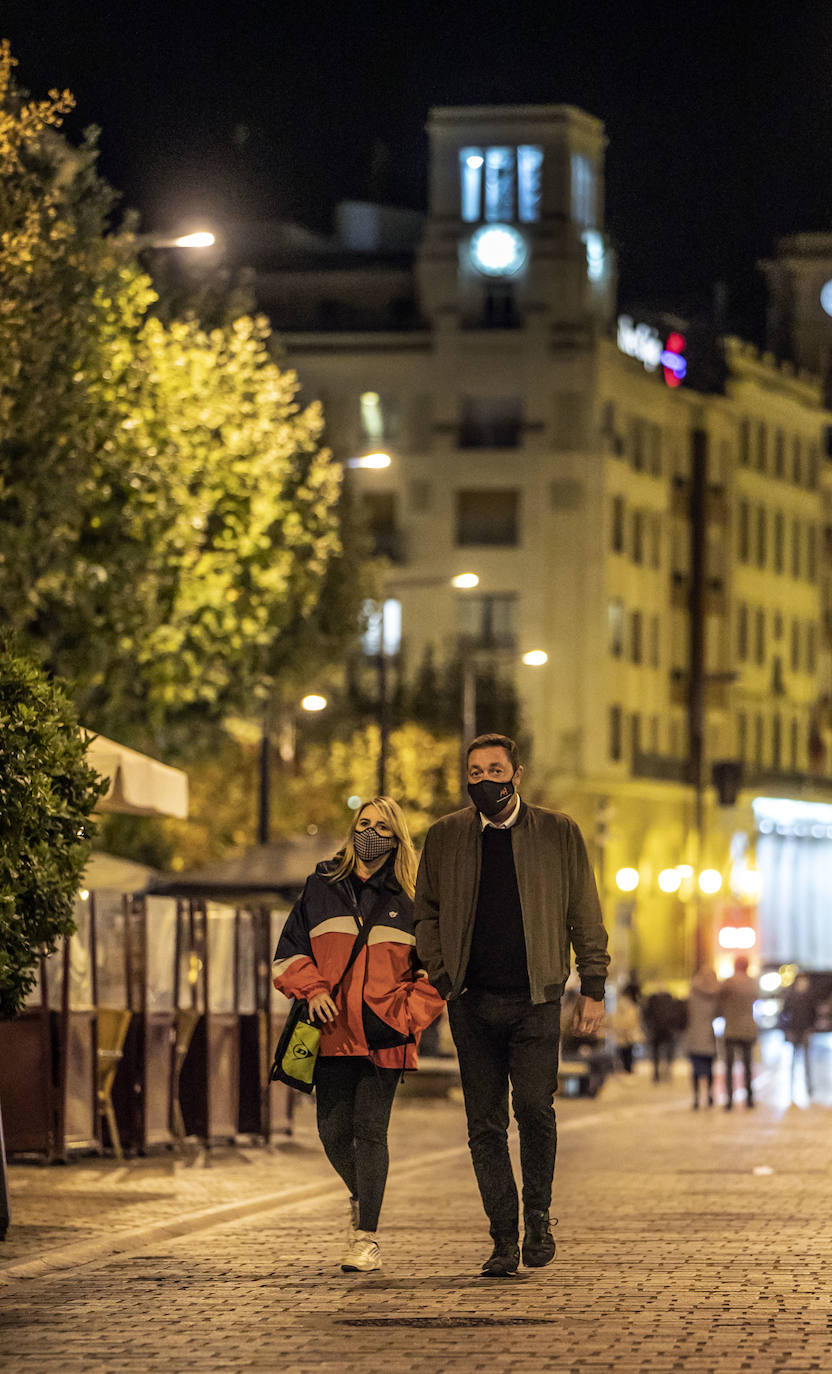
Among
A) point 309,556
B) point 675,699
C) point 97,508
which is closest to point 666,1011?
point 309,556

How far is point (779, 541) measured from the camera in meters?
93.5

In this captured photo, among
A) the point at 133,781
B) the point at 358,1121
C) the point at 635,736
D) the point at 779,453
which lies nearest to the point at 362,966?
the point at 358,1121

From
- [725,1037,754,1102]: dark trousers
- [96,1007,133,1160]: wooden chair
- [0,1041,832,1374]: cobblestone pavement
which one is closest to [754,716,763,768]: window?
[725,1037,754,1102]: dark trousers

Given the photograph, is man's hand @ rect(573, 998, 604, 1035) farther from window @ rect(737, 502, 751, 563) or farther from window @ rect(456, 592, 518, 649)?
window @ rect(737, 502, 751, 563)

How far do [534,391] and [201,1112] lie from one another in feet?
193

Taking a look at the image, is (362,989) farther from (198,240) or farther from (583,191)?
(583,191)

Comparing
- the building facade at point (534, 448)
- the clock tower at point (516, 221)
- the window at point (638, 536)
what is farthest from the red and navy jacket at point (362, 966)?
the window at point (638, 536)

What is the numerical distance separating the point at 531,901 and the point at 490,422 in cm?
6771

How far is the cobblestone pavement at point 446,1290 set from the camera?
30.6ft

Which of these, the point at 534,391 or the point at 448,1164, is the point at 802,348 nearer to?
the point at 534,391

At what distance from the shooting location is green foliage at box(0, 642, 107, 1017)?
13.7m

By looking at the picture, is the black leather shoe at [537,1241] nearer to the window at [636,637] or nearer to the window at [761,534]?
the window at [636,637]

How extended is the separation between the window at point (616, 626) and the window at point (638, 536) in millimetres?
2021

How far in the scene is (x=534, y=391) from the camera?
254 ft
